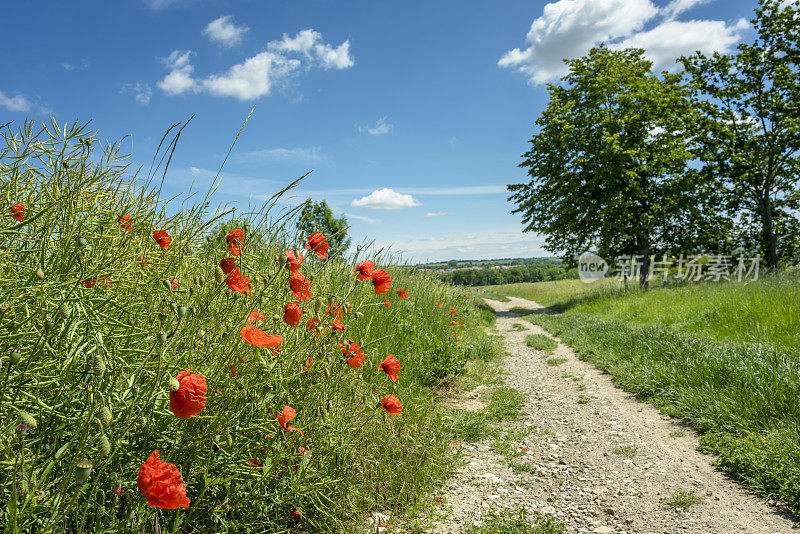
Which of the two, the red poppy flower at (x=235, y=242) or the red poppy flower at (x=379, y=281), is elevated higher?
the red poppy flower at (x=235, y=242)

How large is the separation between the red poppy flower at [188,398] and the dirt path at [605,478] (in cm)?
198

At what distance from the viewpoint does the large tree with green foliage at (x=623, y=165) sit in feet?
52.5

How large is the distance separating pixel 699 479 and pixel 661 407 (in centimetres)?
154

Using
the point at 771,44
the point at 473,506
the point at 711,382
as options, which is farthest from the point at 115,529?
the point at 771,44

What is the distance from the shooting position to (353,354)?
2246mm

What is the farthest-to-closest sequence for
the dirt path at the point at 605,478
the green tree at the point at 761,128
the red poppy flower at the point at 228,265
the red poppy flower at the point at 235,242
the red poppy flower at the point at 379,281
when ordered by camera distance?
the green tree at the point at 761,128 → the dirt path at the point at 605,478 → the red poppy flower at the point at 379,281 → the red poppy flower at the point at 235,242 → the red poppy flower at the point at 228,265

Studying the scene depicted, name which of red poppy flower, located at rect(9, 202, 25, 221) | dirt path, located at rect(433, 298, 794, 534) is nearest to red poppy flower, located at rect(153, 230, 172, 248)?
red poppy flower, located at rect(9, 202, 25, 221)

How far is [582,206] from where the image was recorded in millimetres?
17391

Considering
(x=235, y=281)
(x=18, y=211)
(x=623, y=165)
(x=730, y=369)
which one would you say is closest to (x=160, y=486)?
(x=235, y=281)

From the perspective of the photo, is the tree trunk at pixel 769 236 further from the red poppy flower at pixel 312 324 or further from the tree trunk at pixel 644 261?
the red poppy flower at pixel 312 324

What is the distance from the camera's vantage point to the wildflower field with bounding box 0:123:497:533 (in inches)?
46.7

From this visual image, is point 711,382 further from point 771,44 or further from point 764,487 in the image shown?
point 771,44

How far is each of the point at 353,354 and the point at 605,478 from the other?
2528 mm

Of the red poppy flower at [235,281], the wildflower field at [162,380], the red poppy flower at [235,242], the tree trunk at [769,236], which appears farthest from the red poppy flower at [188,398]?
the tree trunk at [769,236]
